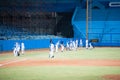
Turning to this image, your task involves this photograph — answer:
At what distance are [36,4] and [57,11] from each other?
19.0 ft

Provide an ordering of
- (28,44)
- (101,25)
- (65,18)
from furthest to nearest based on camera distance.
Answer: (65,18) < (101,25) < (28,44)

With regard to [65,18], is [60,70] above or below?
below

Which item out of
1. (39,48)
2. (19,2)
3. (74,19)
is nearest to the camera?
(39,48)

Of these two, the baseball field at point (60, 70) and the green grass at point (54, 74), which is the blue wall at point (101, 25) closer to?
the baseball field at point (60, 70)

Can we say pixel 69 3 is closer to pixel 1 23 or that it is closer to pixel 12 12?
pixel 12 12

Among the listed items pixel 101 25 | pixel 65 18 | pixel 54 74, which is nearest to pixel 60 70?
pixel 54 74

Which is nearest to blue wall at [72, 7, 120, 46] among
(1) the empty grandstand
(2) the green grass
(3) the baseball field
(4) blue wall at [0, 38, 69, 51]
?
(1) the empty grandstand

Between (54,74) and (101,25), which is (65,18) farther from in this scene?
(54,74)

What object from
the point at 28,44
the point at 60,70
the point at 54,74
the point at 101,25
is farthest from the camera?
the point at 101,25

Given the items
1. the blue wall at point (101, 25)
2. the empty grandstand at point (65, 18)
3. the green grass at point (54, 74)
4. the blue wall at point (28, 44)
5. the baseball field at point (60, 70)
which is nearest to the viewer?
the green grass at point (54, 74)

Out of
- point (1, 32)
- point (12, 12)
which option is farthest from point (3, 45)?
point (12, 12)

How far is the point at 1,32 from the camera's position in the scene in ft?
156

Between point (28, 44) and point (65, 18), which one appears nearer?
point (28, 44)

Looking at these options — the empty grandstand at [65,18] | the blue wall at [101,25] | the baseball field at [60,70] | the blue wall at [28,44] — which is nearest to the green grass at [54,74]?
the baseball field at [60,70]
